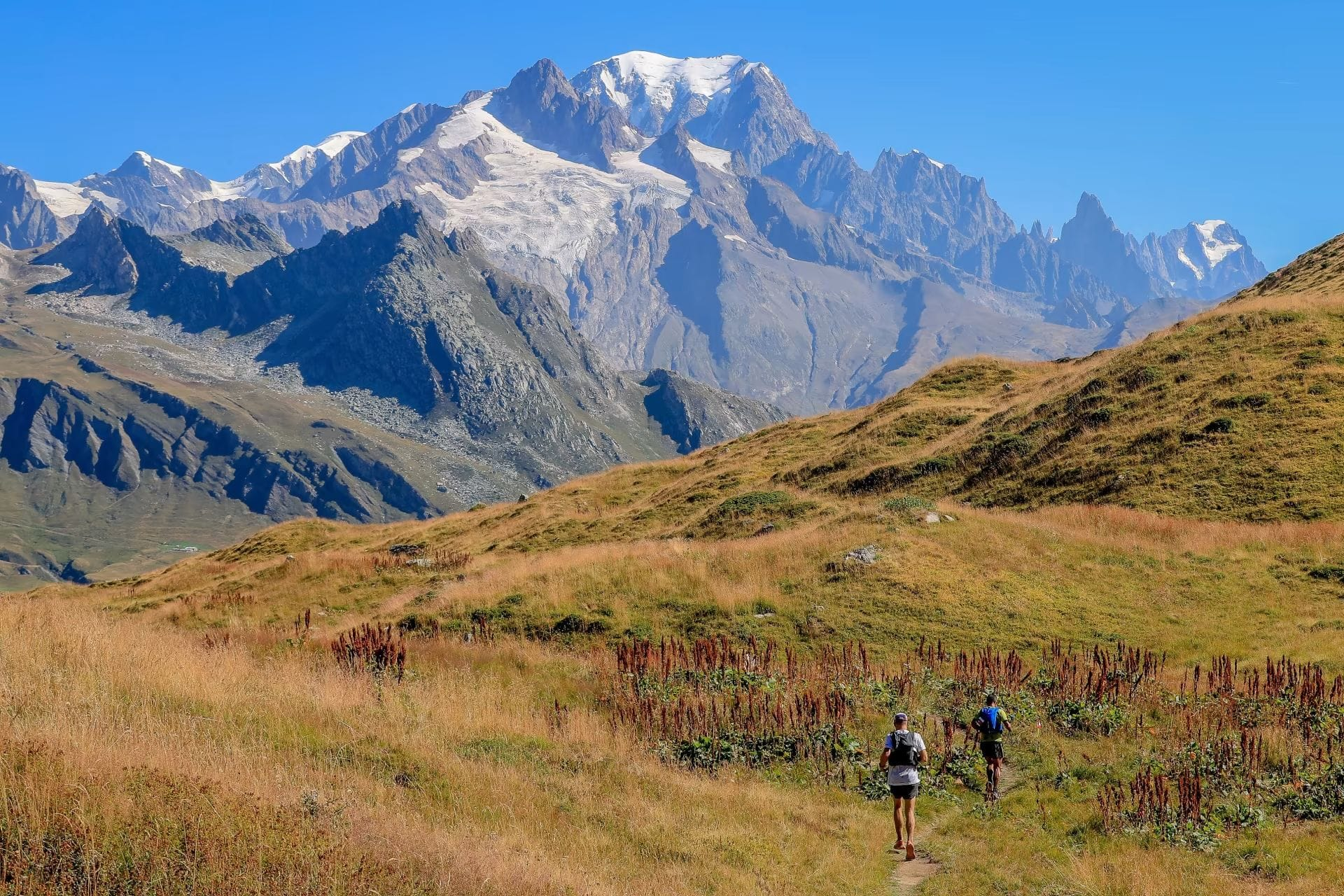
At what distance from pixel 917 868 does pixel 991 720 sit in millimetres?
3695

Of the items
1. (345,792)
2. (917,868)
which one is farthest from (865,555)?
(345,792)

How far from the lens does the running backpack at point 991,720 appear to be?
17.6 metres

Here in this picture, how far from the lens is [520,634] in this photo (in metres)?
28.1

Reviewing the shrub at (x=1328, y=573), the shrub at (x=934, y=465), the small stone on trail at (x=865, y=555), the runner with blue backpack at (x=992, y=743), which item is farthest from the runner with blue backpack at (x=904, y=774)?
the shrub at (x=934, y=465)

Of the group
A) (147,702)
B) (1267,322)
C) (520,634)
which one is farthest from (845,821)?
(1267,322)

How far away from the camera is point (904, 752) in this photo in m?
16.3

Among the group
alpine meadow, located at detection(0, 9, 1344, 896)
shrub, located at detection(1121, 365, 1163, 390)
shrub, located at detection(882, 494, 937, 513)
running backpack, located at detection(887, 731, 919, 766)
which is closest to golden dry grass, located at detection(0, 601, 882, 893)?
alpine meadow, located at detection(0, 9, 1344, 896)

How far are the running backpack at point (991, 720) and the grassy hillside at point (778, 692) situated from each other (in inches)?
47.6

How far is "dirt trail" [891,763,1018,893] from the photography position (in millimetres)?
14352

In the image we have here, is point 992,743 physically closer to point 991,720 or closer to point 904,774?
point 991,720

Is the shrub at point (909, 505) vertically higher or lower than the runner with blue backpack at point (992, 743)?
higher

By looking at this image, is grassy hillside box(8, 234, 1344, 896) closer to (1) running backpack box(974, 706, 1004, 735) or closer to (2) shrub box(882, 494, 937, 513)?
(2) shrub box(882, 494, 937, 513)

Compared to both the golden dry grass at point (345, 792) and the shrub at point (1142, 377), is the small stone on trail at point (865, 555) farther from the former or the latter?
the shrub at point (1142, 377)

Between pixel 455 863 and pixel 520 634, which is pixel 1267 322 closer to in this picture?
pixel 520 634
